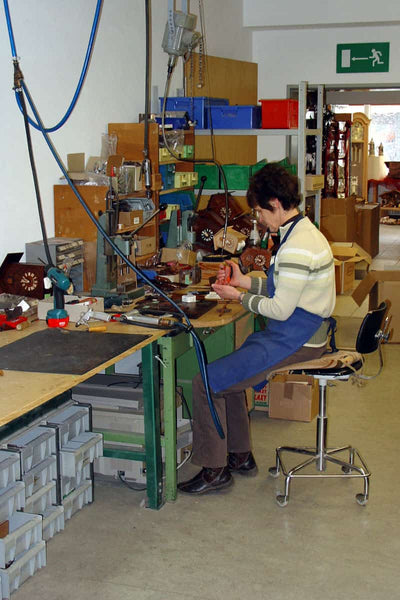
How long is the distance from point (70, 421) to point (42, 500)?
311mm

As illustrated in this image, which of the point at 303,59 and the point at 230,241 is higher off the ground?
the point at 303,59

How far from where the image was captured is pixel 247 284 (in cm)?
325

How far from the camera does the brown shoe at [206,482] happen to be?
3066mm

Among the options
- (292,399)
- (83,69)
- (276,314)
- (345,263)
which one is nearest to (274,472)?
(292,399)

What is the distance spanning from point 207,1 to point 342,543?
14.3 ft

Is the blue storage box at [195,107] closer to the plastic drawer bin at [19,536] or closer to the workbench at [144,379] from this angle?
the workbench at [144,379]

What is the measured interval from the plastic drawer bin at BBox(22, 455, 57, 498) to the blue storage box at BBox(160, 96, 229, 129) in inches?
107

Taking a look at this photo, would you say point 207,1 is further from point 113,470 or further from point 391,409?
point 113,470

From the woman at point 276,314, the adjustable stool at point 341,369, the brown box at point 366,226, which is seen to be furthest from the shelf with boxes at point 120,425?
the brown box at point 366,226

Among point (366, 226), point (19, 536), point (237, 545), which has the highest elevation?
point (366, 226)

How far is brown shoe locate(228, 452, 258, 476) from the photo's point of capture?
3.25 m

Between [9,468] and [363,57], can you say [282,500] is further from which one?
[363,57]

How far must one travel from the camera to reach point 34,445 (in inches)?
100.0

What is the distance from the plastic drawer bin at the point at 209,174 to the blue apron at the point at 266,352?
196cm
